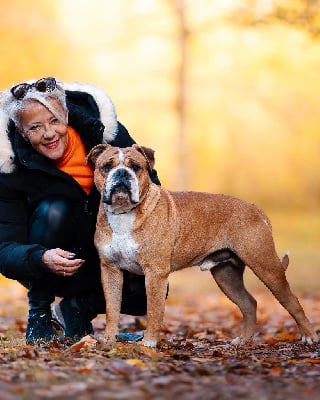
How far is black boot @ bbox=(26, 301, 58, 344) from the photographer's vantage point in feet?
17.3

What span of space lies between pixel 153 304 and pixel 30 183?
1.20m

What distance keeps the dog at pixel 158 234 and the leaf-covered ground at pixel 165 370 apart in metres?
0.35

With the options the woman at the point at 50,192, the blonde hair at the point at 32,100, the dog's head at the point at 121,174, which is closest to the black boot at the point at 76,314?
the woman at the point at 50,192

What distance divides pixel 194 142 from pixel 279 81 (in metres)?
2.65

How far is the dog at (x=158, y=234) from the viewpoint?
485cm

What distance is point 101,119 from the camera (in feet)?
17.9

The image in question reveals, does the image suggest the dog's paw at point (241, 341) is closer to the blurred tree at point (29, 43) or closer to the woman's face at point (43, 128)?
the woman's face at point (43, 128)

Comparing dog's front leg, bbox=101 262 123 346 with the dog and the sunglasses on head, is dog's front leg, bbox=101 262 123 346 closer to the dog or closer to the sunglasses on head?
the dog

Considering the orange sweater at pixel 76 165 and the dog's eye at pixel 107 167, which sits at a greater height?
the orange sweater at pixel 76 165

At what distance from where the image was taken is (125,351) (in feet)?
14.8

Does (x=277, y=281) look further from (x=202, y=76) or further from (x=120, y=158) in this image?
(x=202, y=76)

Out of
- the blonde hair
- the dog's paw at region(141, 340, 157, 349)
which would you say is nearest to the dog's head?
the blonde hair

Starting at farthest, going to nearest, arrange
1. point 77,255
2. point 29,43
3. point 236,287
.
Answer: point 29,43 → point 236,287 → point 77,255

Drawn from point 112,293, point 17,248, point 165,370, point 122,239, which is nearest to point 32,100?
point 17,248
